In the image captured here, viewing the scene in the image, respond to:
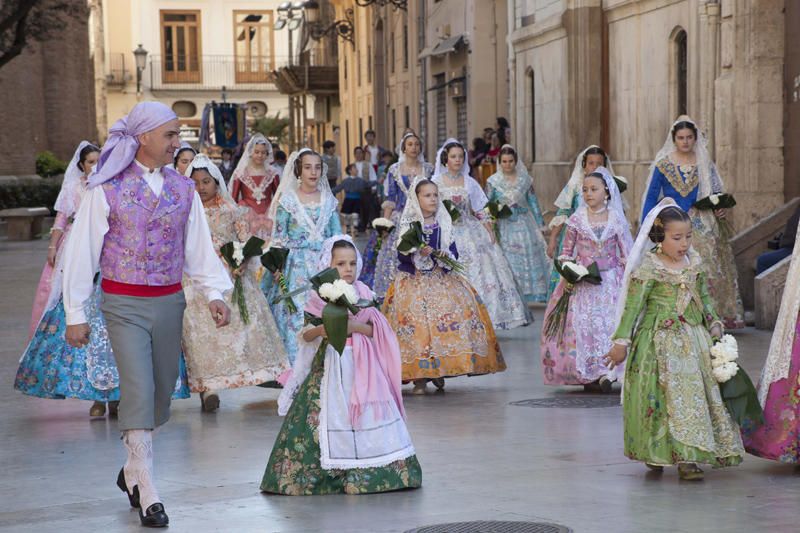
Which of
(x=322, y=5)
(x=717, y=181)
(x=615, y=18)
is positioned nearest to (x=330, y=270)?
(x=717, y=181)

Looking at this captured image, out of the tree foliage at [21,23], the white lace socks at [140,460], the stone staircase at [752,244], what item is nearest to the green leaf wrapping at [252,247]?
the white lace socks at [140,460]

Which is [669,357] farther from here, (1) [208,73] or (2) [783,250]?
(1) [208,73]

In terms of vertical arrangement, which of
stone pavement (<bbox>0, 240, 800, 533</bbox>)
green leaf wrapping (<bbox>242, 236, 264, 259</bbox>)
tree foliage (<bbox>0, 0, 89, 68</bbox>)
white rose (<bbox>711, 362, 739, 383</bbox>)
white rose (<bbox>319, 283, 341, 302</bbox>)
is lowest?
stone pavement (<bbox>0, 240, 800, 533</bbox>)

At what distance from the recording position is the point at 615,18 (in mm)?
23734

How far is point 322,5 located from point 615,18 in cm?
4021

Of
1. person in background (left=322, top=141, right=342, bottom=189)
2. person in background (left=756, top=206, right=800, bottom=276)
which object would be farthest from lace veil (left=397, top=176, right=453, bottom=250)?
person in background (left=322, top=141, right=342, bottom=189)

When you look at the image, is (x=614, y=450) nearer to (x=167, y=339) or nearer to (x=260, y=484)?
(x=260, y=484)

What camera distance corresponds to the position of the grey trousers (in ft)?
23.1

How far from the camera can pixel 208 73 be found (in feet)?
260

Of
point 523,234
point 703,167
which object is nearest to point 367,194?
point 523,234

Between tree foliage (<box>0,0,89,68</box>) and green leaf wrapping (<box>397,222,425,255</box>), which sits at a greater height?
tree foliage (<box>0,0,89,68</box>)

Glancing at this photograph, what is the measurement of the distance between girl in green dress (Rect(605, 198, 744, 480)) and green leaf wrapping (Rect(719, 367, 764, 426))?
0.19ft

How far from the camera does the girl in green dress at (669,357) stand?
7.71 m

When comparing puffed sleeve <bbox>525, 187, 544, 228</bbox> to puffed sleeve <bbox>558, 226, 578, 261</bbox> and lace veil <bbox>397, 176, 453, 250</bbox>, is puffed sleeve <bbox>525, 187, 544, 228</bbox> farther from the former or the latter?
puffed sleeve <bbox>558, 226, 578, 261</bbox>
